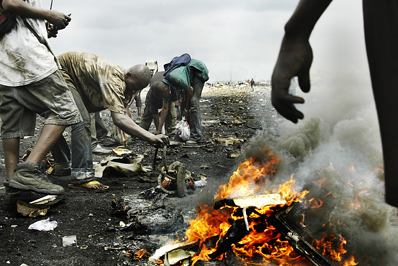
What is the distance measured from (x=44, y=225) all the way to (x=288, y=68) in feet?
8.39

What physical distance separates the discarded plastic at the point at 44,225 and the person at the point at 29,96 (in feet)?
0.99

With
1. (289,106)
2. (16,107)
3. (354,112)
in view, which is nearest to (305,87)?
(289,106)

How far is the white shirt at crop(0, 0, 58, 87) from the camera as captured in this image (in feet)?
9.91

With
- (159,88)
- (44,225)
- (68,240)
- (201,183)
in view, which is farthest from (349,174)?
(159,88)

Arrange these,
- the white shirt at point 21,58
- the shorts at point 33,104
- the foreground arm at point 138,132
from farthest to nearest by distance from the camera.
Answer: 1. the foreground arm at point 138,132
2. the shorts at point 33,104
3. the white shirt at point 21,58

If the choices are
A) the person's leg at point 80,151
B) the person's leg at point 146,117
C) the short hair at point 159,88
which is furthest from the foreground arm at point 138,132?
the person's leg at point 146,117

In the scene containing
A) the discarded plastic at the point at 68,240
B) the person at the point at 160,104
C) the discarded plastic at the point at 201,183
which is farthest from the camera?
the person at the point at 160,104

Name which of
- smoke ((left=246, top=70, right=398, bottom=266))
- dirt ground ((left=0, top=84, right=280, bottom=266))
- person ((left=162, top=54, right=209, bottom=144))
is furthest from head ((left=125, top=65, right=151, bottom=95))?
person ((left=162, top=54, right=209, bottom=144))

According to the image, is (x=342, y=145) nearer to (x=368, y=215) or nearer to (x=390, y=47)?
(x=368, y=215)

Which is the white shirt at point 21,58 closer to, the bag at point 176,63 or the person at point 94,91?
the person at point 94,91

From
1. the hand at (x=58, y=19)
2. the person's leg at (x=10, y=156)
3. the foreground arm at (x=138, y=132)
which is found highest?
the hand at (x=58, y=19)

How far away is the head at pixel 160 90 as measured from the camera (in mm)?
6523

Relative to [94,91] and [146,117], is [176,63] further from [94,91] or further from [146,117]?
[94,91]

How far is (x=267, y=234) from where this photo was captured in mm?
2426
